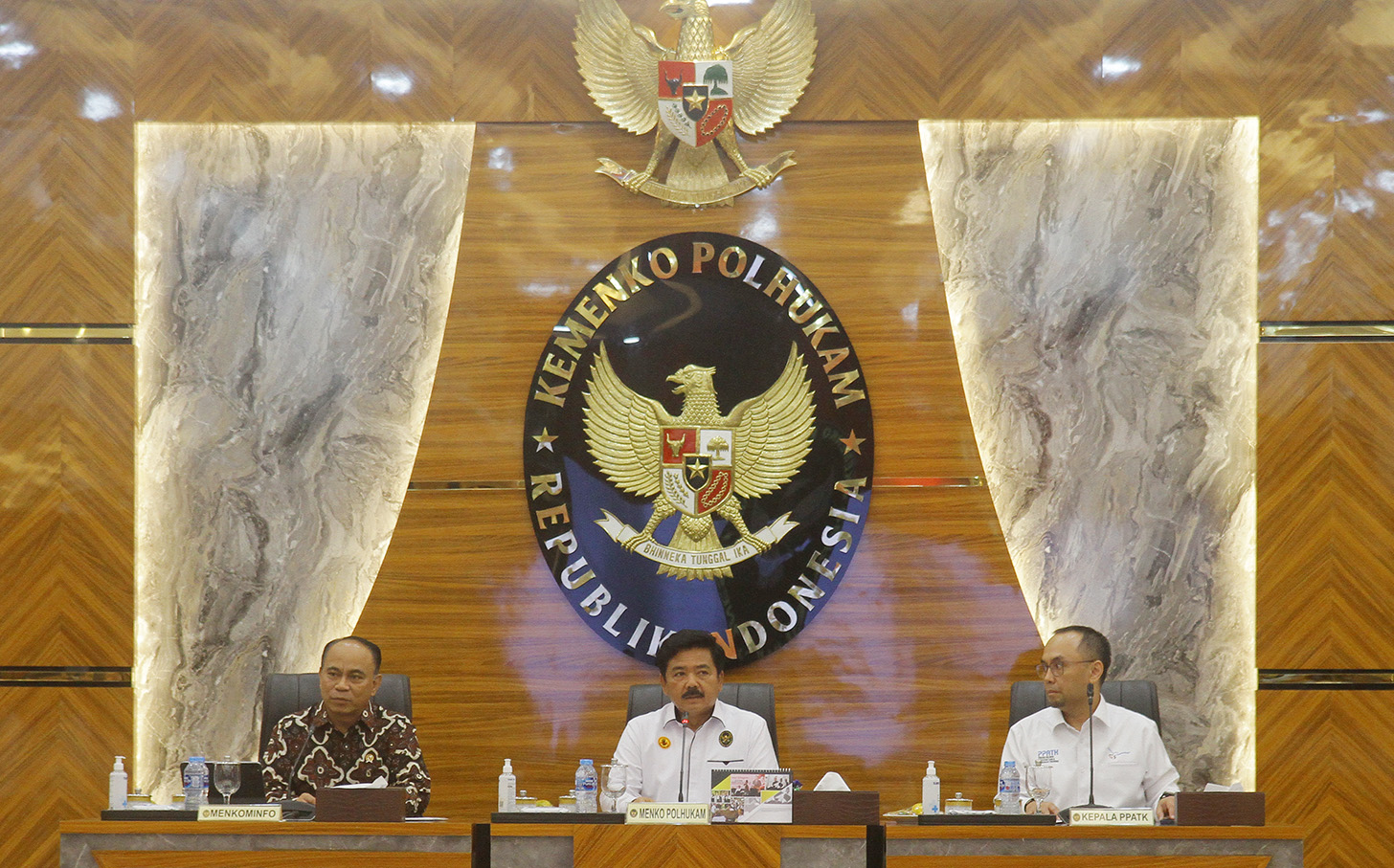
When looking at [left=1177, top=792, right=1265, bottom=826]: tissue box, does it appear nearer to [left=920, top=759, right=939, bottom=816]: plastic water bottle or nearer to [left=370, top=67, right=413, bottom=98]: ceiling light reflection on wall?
[left=920, top=759, right=939, bottom=816]: plastic water bottle

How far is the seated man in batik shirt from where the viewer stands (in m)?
4.02

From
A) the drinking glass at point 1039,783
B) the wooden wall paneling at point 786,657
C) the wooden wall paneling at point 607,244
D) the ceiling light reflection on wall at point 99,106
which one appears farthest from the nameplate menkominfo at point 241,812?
the ceiling light reflection on wall at point 99,106

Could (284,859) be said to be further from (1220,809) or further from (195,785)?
(1220,809)

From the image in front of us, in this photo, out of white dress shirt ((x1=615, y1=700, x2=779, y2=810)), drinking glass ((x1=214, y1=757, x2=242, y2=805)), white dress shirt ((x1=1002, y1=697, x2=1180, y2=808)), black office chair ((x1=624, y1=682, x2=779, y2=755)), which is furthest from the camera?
black office chair ((x1=624, y1=682, x2=779, y2=755))

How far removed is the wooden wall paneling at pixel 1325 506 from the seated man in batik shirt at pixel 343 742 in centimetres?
290

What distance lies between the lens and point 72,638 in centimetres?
472

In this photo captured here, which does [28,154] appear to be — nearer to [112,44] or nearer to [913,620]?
[112,44]

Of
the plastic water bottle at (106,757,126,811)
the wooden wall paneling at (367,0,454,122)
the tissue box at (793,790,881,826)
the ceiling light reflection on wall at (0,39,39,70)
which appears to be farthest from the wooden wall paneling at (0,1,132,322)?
the tissue box at (793,790,881,826)

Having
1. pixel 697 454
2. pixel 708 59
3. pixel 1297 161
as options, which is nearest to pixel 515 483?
pixel 697 454

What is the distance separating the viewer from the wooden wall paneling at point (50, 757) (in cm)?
467

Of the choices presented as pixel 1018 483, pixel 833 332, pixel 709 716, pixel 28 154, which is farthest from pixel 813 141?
pixel 28 154

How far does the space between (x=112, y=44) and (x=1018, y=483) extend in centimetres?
358

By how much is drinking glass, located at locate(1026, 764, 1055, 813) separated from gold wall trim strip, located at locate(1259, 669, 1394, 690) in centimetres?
126

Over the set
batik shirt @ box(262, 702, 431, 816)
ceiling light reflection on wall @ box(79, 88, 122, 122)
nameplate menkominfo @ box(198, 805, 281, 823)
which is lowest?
nameplate menkominfo @ box(198, 805, 281, 823)
